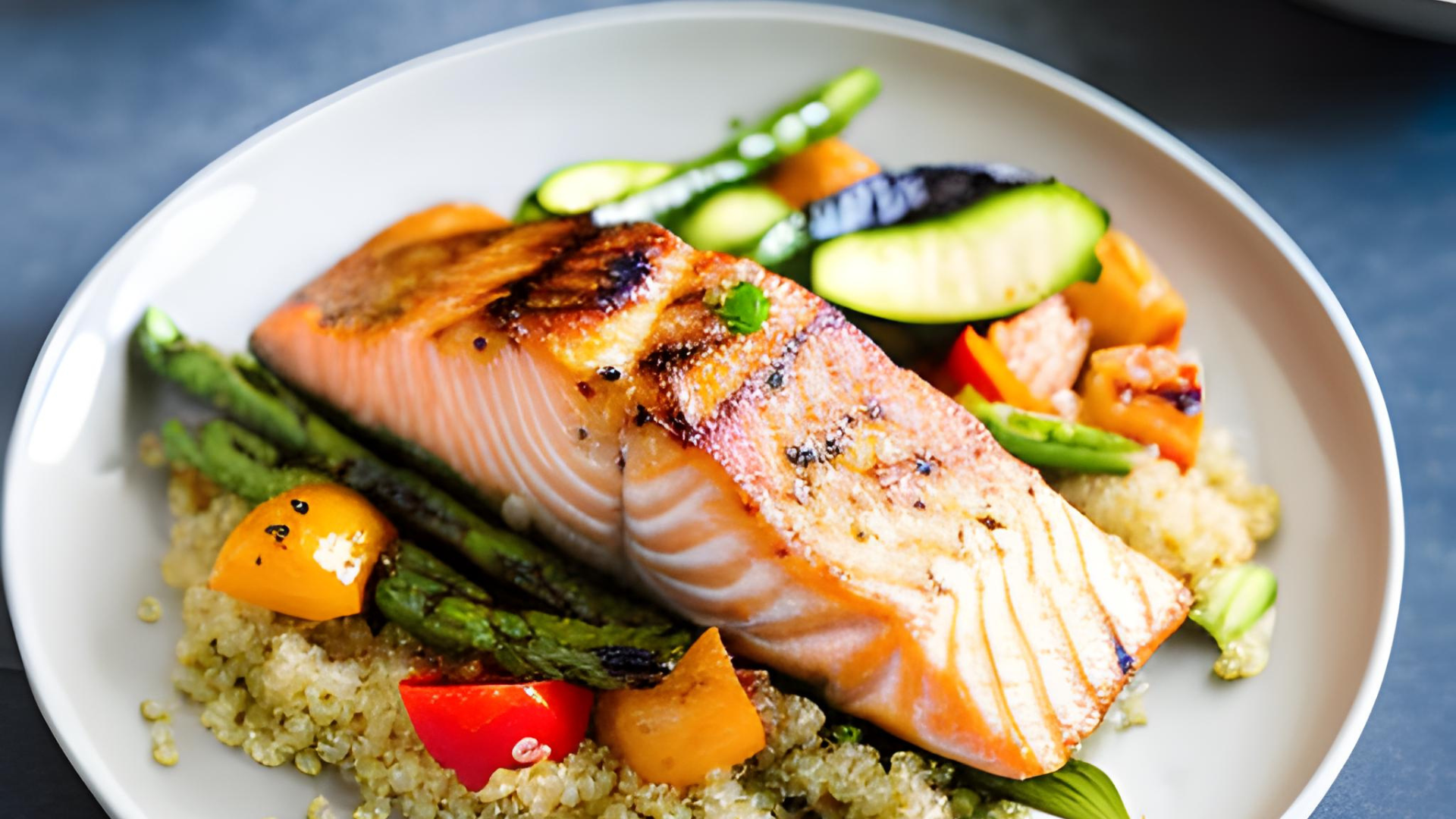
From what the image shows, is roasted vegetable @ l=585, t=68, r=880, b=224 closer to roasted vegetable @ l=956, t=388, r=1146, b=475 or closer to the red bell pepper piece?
roasted vegetable @ l=956, t=388, r=1146, b=475

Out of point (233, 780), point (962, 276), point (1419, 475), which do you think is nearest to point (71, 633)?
point (233, 780)

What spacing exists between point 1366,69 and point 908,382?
3.40 metres

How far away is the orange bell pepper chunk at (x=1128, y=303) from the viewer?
3.75m

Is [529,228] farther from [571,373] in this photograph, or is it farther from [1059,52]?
[1059,52]

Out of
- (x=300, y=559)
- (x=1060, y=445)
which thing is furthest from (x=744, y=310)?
(x=300, y=559)

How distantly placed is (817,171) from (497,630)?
202 centimetres

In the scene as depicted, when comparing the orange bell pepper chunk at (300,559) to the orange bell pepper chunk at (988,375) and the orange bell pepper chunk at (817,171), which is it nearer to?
the orange bell pepper chunk at (988,375)

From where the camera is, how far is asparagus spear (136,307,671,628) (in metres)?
3.21

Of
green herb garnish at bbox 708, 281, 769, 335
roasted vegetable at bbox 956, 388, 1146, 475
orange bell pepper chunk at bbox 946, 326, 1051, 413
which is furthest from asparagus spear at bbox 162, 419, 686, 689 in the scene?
orange bell pepper chunk at bbox 946, 326, 1051, 413

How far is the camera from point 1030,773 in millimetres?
2793

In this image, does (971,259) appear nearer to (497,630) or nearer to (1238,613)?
(1238,613)

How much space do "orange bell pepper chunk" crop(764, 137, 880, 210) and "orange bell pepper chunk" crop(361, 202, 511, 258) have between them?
970 mm

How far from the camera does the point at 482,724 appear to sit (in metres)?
2.77

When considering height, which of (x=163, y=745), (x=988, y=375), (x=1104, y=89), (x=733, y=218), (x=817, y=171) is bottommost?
(x=163, y=745)
